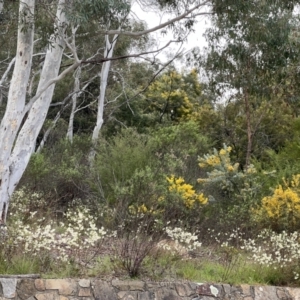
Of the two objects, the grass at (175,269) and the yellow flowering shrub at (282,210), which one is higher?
the yellow flowering shrub at (282,210)

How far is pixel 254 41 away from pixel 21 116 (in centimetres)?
484

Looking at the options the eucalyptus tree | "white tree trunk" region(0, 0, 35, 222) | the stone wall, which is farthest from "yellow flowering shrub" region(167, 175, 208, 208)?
"white tree trunk" region(0, 0, 35, 222)

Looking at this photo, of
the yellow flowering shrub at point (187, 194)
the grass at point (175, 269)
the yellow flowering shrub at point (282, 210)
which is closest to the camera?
the grass at point (175, 269)

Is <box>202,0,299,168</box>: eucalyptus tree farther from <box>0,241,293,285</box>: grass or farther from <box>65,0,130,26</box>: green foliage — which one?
<box>0,241,293,285</box>: grass

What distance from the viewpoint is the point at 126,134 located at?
16297 mm

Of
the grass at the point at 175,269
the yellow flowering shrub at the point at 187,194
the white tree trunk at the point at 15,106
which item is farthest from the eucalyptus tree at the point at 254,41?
the grass at the point at 175,269

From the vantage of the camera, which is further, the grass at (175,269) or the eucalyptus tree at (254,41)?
the eucalyptus tree at (254,41)

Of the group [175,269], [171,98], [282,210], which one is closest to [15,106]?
[175,269]

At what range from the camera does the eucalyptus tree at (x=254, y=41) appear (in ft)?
33.3

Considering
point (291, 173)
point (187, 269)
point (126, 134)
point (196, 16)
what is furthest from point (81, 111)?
point (187, 269)

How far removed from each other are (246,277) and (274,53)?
4.79 meters

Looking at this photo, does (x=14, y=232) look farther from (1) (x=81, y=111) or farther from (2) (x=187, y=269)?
(1) (x=81, y=111)

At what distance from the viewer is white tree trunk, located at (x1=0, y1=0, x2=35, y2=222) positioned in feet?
27.2

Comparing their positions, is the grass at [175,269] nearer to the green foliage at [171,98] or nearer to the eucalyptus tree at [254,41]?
the eucalyptus tree at [254,41]
